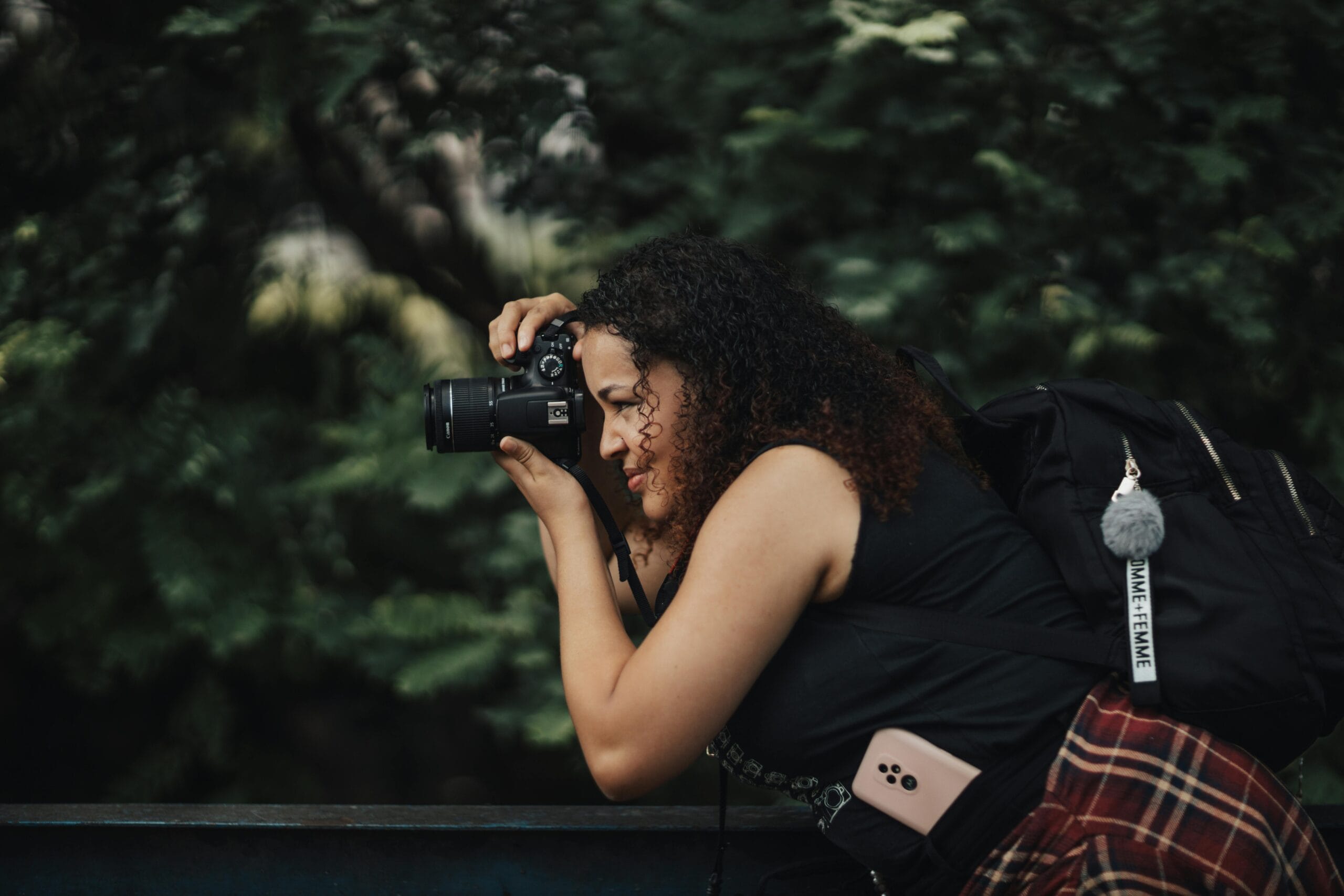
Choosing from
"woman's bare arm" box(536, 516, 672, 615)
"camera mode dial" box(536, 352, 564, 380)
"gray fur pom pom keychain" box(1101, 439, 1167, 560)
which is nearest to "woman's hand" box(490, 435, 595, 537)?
"camera mode dial" box(536, 352, 564, 380)

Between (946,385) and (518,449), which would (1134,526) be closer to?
(946,385)

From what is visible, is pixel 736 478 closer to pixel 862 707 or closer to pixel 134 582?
pixel 862 707

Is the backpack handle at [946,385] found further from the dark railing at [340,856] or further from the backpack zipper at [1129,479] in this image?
the dark railing at [340,856]

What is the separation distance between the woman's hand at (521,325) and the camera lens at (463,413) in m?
0.08

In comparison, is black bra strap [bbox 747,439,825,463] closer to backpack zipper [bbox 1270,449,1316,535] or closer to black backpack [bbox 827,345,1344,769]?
black backpack [bbox 827,345,1344,769]

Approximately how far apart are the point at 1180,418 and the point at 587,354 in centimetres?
80

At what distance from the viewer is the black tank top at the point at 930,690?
1.31 metres

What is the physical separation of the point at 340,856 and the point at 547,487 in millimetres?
727

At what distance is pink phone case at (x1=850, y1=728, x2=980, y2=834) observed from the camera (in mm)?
1312

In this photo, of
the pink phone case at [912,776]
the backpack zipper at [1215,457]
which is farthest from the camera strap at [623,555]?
the backpack zipper at [1215,457]

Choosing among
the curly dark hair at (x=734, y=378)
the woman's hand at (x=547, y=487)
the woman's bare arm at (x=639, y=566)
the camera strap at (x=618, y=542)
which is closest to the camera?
the curly dark hair at (x=734, y=378)

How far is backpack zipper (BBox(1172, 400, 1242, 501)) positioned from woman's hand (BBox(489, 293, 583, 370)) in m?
0.87

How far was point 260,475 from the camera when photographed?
2.88m

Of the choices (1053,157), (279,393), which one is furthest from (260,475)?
(1053,157)
